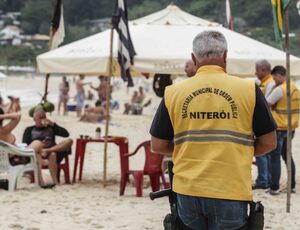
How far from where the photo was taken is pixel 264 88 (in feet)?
27.2

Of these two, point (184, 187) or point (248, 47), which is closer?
point (184, 187)

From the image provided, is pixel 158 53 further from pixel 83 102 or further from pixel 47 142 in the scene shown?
pixel 83 102

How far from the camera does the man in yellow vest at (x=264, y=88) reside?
819 centimetres

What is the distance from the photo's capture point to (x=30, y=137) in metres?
8.85

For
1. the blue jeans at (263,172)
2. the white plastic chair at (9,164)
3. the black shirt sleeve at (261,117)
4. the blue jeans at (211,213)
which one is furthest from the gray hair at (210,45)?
the blue jeans at (263,172)

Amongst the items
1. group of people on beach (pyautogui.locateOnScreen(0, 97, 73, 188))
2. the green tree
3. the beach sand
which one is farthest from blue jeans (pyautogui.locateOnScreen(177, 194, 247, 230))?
the green tree

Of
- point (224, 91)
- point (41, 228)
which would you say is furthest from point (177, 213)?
point (41, 228)

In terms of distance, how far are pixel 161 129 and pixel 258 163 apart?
5413mm

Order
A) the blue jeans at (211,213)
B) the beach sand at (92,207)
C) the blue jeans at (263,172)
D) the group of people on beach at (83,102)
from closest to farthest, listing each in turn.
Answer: the blue jeans at (211,213)
the beach sand at (92,207)
the blue jeans at (263,172)
the group of people on beach at (83,102)

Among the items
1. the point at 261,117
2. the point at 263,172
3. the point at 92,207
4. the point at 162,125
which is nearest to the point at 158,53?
the point at 263,172

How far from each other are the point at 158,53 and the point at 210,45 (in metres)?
5.23

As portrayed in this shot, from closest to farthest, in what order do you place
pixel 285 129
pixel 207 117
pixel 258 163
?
pixel 207 117, pixel 285 129, pixel 258 163

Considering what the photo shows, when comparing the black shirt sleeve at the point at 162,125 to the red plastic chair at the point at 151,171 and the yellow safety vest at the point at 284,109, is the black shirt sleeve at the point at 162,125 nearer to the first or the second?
the red plastic chair at the point at 151,171

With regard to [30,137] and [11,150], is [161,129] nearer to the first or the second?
[11,150]
